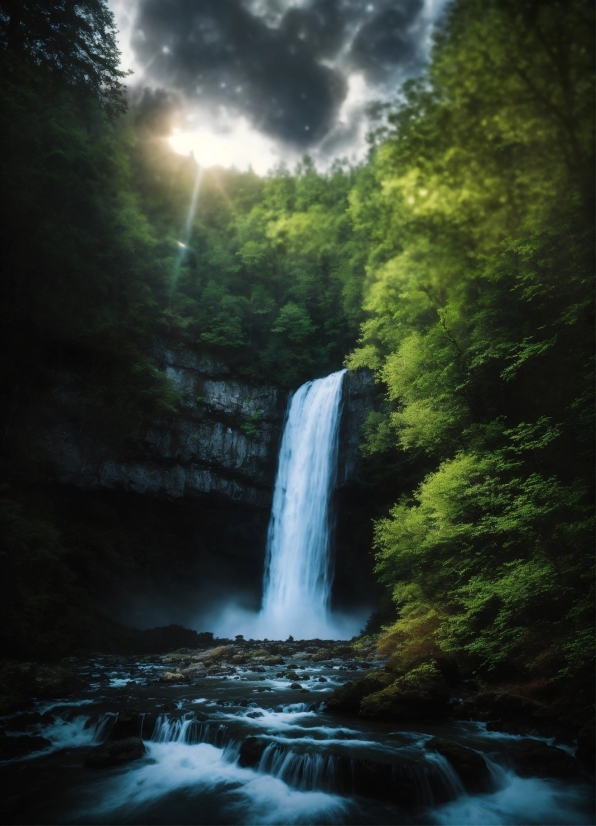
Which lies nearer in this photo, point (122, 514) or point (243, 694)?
point (243, 694)

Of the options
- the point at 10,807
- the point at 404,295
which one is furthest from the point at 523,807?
the point at 404,295

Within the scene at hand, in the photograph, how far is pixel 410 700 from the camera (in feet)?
24.4

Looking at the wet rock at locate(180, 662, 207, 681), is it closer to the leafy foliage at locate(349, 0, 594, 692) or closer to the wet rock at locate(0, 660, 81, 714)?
the wet rock at locate(0, 660, 81, 714)

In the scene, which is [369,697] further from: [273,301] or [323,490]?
[273,301]

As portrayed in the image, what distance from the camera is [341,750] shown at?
5.91 meters

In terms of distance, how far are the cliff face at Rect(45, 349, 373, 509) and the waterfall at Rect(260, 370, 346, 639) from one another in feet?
2.48

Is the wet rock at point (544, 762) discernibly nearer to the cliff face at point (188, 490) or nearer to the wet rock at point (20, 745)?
the wet rock at point (20, 745)

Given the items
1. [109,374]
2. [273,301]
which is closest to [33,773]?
[109,374]

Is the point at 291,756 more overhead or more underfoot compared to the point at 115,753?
more overhead

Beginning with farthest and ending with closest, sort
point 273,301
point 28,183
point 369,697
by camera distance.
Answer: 1. point 273,301
2. point 28,183
3. point 369,697

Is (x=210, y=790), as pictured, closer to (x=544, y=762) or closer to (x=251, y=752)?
(x=251, y=752)

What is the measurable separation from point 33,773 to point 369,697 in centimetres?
517

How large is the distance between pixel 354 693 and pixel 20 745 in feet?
17.7

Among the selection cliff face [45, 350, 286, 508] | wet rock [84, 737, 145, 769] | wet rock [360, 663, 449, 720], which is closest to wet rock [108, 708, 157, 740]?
wet rock [84, 737, 145, 769]
